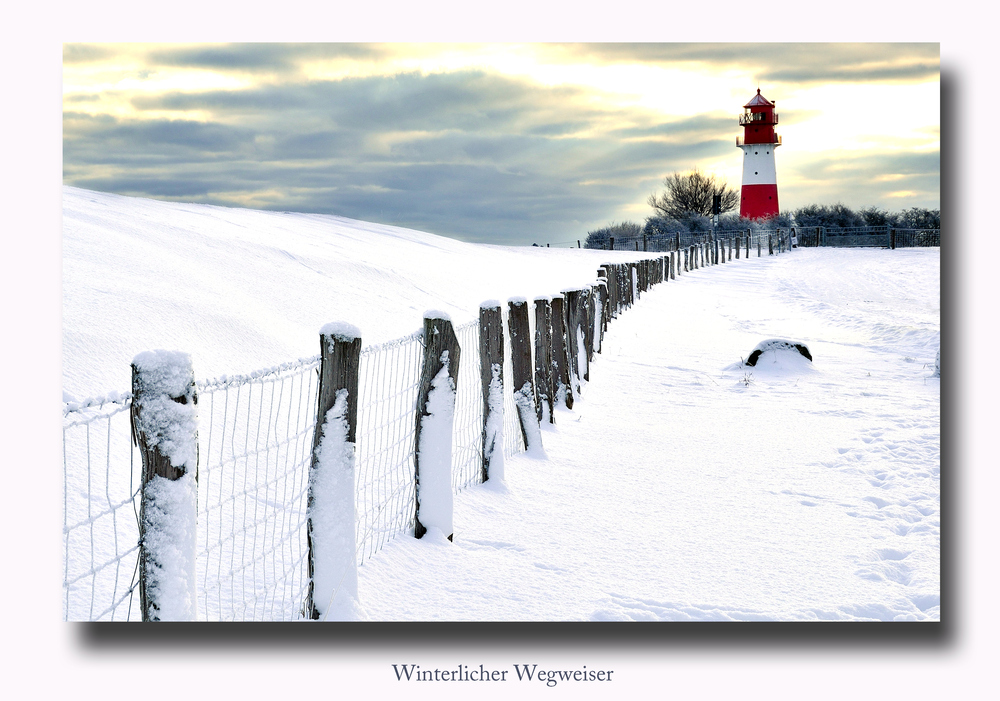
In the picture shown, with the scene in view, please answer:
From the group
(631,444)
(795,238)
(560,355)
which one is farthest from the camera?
(795,238)

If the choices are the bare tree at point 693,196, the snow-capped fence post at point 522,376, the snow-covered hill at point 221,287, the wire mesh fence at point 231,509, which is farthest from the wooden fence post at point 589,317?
the bare tree at point 693,196

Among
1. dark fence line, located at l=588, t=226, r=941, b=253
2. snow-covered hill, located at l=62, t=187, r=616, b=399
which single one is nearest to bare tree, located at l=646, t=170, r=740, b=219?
dark fence line, located at l=588, t=226, r=941, b=253

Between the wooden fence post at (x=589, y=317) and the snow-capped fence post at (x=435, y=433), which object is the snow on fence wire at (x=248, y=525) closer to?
the snow-capped fence post at (x=435, y=433)

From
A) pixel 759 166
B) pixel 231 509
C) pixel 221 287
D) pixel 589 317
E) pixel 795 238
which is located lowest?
pixel 231 509

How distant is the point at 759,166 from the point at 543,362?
1407 inches

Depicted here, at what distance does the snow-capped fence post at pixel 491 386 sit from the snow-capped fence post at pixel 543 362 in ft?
3.75

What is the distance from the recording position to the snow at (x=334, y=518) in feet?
8.93

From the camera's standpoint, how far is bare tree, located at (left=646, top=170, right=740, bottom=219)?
5091cm

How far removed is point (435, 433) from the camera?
141 inches

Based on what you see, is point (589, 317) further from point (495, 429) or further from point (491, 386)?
point (495, 429)

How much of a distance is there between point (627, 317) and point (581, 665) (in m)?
11.3

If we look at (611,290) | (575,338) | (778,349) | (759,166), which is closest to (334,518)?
(575,338)

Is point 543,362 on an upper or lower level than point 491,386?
upper

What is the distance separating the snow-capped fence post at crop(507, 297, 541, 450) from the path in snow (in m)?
0.23
